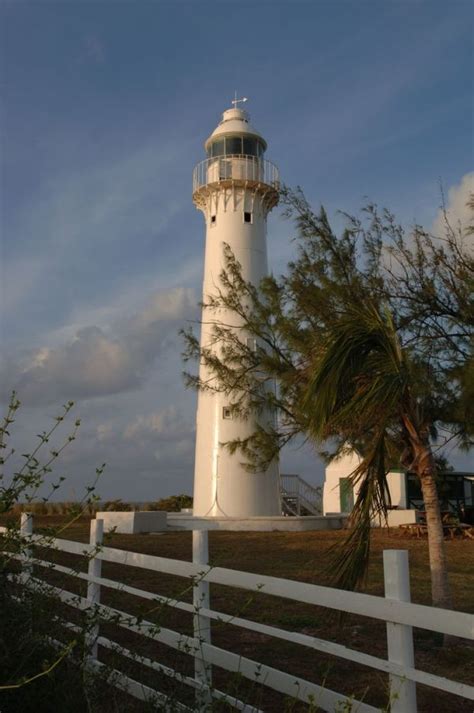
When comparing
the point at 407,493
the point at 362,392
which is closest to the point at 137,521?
the point at 407,493

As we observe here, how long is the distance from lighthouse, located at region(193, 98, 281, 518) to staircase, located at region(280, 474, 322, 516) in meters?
2.34

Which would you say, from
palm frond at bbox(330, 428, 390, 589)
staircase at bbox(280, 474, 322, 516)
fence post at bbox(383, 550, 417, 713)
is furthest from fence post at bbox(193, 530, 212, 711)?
staircase at bbox(280, 474, 322, 516)

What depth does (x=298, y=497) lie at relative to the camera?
74.9ft

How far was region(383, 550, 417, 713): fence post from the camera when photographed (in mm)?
3157

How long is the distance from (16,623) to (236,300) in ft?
30.9

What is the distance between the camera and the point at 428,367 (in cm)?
755

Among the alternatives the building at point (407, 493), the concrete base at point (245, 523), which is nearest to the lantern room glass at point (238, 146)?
the building at point (407, 493)

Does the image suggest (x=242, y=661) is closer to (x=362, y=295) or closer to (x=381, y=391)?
(x=381, y=391)

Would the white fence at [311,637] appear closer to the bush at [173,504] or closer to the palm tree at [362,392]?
the palm tree at [362,392]

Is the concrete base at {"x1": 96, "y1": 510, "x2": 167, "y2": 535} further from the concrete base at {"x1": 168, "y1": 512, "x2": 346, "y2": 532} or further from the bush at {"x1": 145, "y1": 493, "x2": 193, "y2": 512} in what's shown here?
the bush at {"x1": 145, "y1": 493, "x2": 193, "y2": 512}

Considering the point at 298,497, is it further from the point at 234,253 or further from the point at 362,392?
the point at 362,392

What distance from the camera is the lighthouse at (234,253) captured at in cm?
1967

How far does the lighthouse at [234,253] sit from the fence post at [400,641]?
48.1ft

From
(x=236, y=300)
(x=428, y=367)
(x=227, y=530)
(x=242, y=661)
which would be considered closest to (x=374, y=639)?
(x=428, y=367)
